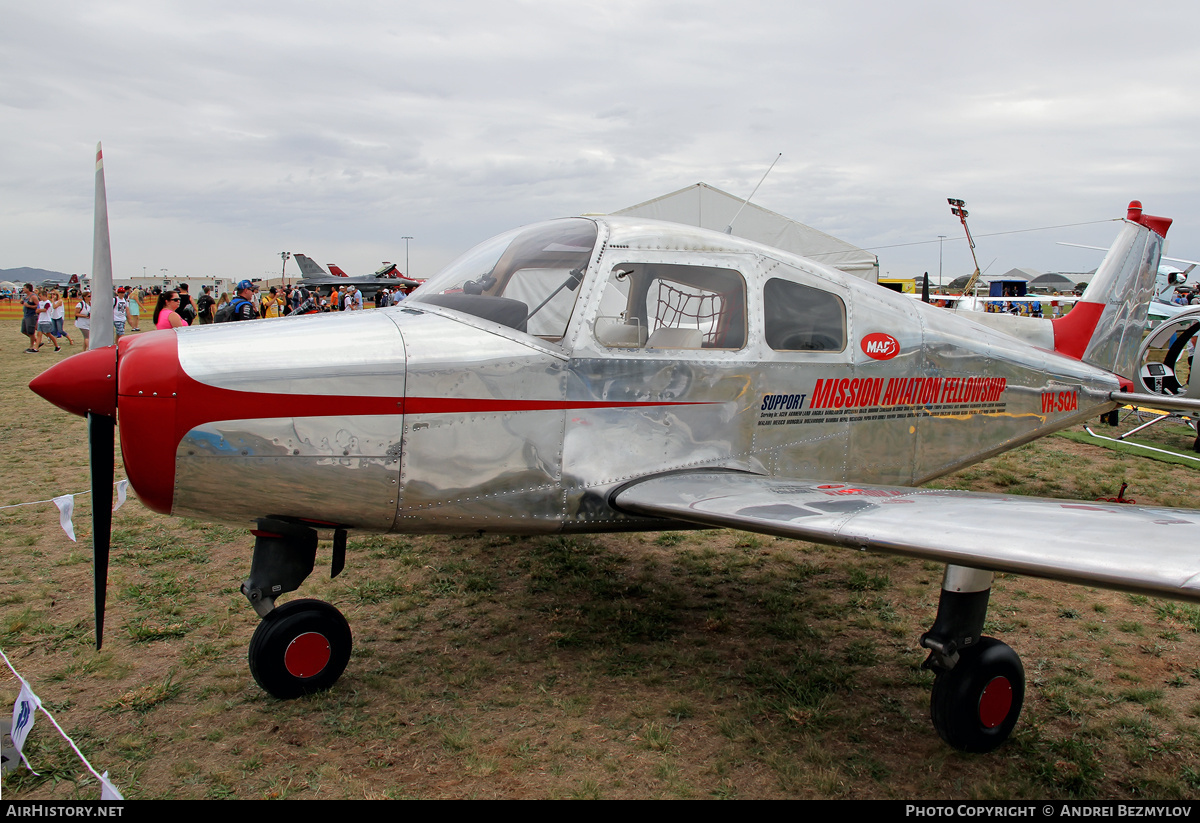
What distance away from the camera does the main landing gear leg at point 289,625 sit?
12.2 feet

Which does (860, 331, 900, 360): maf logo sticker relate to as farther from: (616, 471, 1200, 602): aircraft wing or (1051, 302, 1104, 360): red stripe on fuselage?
(1051, 302, 1104, 360): red stripe on fuselage

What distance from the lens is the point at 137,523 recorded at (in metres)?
6.69

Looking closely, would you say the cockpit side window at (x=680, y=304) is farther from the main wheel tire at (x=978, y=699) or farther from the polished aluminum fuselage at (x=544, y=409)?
the main wheel tire at (x=978, y=699)

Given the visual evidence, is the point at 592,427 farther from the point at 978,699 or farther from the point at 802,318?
the point at 978,699

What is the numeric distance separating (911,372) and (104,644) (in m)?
5.28

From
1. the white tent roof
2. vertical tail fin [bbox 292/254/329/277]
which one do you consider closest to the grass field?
the white tent roof

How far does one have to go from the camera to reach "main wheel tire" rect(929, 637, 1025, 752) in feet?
11.2

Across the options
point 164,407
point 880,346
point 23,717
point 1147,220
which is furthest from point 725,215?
point 23,717

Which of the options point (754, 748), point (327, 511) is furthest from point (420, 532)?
point (754, 748)

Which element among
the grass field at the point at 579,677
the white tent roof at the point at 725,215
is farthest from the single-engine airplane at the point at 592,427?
the white tent roof at the point at 725,215

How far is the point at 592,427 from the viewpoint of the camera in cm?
400

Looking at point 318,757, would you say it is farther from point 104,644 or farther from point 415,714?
point 104,644

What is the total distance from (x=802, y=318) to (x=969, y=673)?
216cm

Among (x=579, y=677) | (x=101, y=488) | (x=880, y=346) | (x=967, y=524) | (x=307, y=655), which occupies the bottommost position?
(x=579, y=677)
